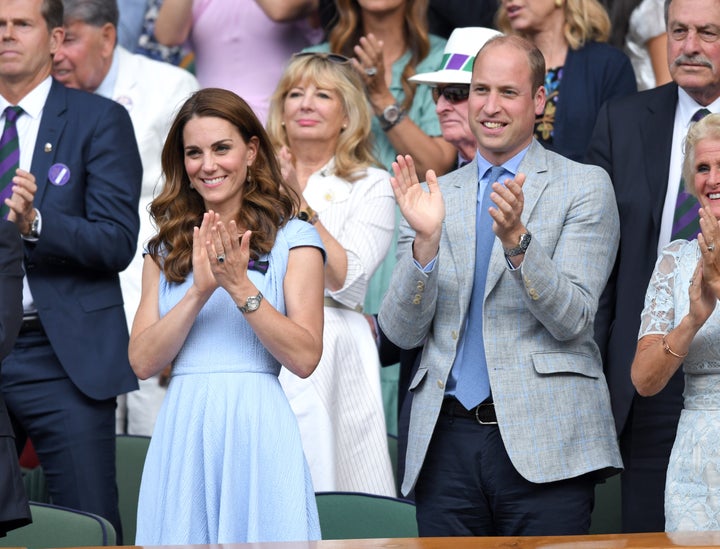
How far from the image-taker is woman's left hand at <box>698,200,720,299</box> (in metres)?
3.69

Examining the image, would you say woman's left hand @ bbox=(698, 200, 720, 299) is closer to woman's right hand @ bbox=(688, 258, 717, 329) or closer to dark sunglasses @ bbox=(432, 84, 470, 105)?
woman's right hand @ bbox=(688, 258, 717, 329)

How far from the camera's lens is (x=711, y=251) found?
12.1 feet

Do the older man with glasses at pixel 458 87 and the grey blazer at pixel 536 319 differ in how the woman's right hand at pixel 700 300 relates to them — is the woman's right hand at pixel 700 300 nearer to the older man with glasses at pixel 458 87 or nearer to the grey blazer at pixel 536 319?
the grey blazer at pixel 536 319

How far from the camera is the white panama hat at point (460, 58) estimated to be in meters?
5.25

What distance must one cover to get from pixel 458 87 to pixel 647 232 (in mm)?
992

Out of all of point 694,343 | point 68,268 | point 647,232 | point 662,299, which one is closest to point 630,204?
point 647,232

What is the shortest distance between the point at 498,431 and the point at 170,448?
0.92 meters

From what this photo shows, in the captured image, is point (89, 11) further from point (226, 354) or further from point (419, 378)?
point (419, 378)

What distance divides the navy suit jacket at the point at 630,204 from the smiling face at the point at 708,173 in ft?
2.09

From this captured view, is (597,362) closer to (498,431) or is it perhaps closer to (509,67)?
(498,431)

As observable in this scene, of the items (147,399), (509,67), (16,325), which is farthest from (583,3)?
(16,325)

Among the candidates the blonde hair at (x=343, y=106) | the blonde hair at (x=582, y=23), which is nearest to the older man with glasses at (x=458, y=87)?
the blonde hair at (x=343, y=106)

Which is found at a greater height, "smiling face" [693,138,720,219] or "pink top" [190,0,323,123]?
"pink top" [190,0,323,123]

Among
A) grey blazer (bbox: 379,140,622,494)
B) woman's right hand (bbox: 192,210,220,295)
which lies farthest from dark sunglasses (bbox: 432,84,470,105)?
woman's right hand (bbox: 192,210,220,295)
